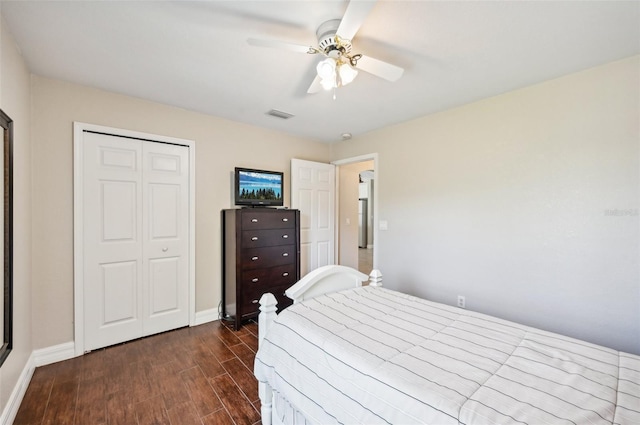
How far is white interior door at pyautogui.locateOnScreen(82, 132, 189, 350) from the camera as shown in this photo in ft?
8.04

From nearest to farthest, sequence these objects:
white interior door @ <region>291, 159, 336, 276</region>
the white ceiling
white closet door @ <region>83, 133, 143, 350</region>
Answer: the white ceiling, white closet door @ <region>83, 133, 143, 350</region>, white interior door @ <region>291, 159, 336, 276</region>

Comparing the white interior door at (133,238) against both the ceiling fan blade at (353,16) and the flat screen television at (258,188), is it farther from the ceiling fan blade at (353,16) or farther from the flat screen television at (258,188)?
the ceiling fan blade at (353,16)

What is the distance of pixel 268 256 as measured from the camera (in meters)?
3.12

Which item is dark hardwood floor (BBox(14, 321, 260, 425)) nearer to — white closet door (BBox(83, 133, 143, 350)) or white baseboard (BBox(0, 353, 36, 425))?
white baseboard (BBox(0, 353, 36, 425))

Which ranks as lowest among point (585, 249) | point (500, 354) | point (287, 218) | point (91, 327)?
point (91, 327)

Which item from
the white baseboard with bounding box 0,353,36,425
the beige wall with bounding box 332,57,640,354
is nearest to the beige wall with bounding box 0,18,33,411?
the white baseboard with bounding box 0,353,36,425

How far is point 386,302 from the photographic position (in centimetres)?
187

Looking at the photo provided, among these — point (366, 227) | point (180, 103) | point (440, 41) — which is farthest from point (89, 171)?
point (366, 227)

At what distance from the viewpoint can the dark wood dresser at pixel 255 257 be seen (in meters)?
2.91

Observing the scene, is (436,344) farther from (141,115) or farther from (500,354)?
(141,115)

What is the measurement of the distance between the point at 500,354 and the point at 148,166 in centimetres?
318

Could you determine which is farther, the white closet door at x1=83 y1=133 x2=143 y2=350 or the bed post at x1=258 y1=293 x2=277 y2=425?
the white closet door at x1=83 y1=133 x2=143 y2=350

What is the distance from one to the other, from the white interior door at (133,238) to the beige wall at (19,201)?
369 mm

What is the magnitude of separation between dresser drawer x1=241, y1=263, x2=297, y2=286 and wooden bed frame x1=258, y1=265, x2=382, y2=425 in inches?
43.5
